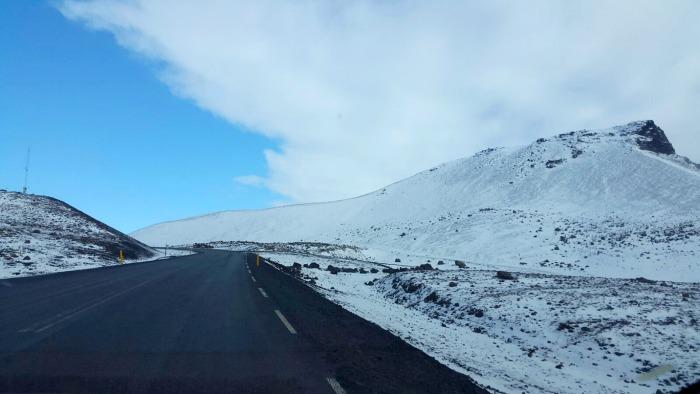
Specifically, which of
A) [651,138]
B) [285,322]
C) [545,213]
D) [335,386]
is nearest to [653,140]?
[651,138]

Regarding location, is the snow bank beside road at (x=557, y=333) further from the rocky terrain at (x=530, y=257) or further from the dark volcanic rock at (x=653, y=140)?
the dark volcanic rock at (x=653, y=140)

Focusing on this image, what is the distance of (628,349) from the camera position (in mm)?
10734

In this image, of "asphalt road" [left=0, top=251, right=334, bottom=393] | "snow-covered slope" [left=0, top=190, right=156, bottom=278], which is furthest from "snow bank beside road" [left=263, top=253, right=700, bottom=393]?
"snow-covered slope" [left=0, top=190, right=156, bottom=278]

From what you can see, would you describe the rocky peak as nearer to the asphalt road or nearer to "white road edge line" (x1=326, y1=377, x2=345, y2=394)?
the asphalt road

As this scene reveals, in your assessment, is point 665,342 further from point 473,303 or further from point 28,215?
point 28,215

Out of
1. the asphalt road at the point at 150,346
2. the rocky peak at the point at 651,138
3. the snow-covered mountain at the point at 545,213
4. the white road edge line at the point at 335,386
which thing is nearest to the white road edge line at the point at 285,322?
the asphalt road at the point at 150,346

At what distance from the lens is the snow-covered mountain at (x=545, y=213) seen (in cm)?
4619

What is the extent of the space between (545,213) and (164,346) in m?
69.0

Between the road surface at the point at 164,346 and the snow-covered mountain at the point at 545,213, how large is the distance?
1291 inches

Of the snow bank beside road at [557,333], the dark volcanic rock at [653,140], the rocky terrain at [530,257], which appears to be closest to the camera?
the snow bank beside road at [557,333]

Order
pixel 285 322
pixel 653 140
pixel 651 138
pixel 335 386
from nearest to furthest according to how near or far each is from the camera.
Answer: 1. pixel 335 386
2. pixel 285 322
3. pixel 653 140
4. pixel 651 138

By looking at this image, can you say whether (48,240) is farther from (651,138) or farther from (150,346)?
(651,138)

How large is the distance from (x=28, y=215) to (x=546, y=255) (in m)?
55.9

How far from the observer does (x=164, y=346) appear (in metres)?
8.70
